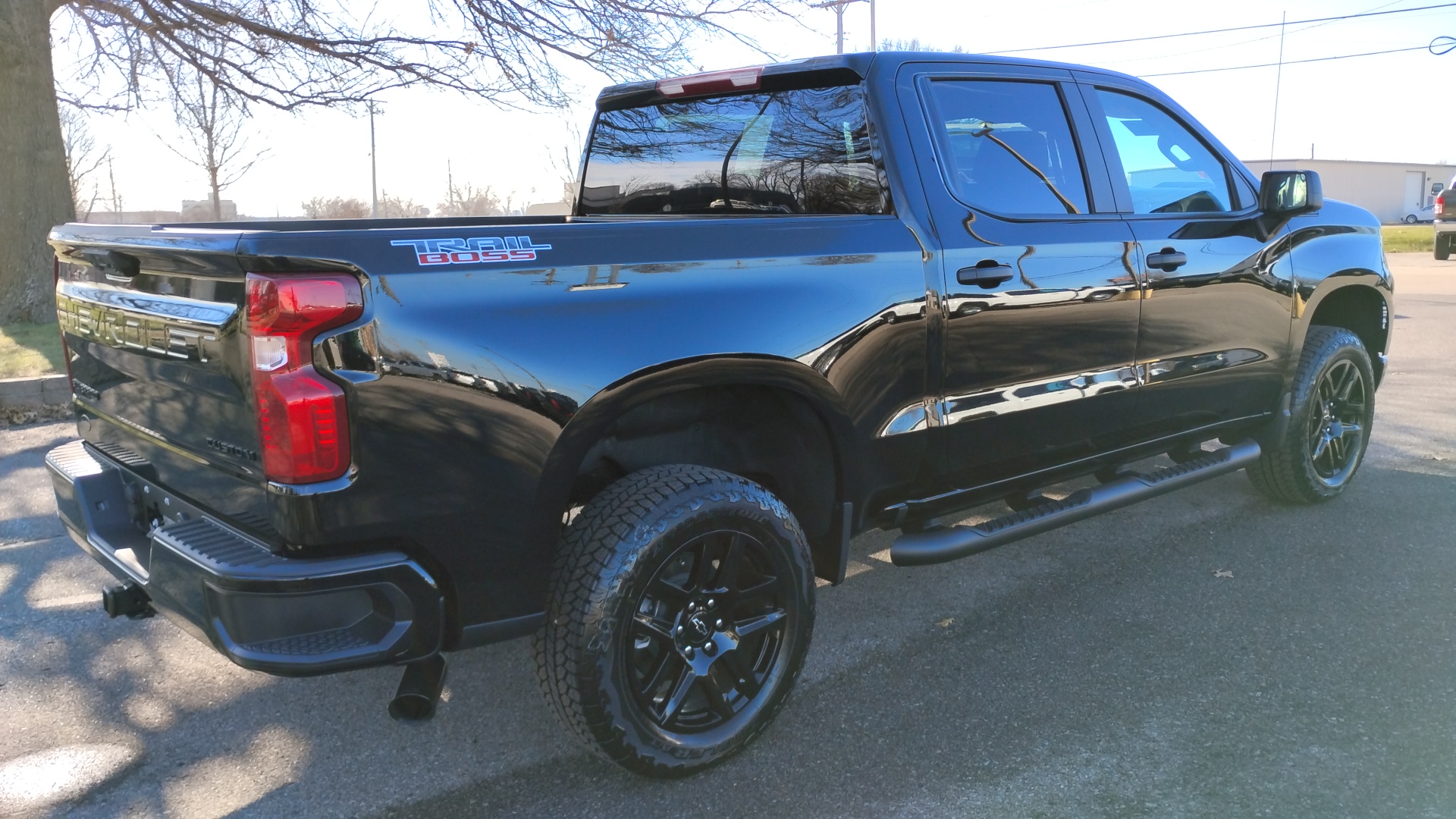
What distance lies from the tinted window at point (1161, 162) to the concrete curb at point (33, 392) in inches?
269

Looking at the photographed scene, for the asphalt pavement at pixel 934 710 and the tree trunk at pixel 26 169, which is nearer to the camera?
the asphalt pavement at pixel 934 710

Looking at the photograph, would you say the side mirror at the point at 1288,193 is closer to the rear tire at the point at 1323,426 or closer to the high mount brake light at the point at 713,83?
the rear tire at the point at 1323,426

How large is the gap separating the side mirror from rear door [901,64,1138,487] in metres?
0.96

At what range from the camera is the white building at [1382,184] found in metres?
75.1

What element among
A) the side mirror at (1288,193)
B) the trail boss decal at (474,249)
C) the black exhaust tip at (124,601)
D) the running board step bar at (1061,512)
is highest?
the side mirror at (1288,193)

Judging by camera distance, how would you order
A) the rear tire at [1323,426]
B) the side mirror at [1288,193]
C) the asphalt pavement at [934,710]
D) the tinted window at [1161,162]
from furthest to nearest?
the rear tire at [1323,426]
the side mirror at [1288,193]
the tinted window at [1161,162]
the asphalt pavement at [934,710]

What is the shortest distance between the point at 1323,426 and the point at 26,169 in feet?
38.2

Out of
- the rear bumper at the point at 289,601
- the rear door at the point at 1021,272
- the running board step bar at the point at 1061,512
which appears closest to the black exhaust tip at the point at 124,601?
the rear bumper at the point at 289,601

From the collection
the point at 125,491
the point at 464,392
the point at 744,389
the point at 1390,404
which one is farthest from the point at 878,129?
the point at 1390,404

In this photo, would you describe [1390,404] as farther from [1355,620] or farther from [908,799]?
[908,799]

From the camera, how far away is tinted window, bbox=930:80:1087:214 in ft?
11.3

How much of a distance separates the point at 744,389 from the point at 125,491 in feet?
5.69

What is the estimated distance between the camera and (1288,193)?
4379 millimetres

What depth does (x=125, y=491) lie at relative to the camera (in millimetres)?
2934
